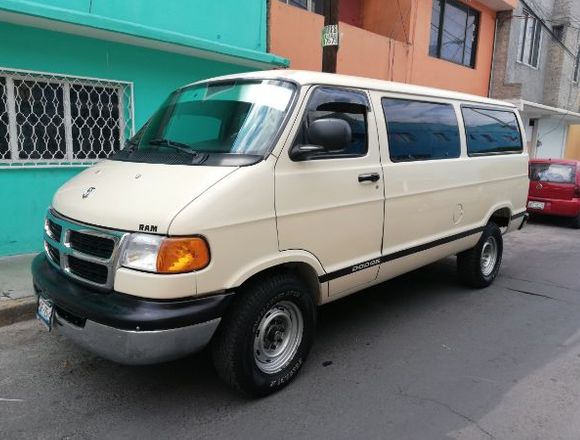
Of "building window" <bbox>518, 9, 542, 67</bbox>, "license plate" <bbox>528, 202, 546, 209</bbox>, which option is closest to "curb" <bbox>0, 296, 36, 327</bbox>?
"license plate" <bbox>528, 202, 546, 209</bbox>

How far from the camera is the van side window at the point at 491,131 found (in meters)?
4.89

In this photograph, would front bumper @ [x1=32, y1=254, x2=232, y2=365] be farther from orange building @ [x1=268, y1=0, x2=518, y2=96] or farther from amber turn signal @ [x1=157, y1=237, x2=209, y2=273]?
orange building @ [x1=268, y1=0, x2=518, y2=96]

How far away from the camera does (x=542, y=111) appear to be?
670 inches

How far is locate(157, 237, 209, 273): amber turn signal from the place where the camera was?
2.52m

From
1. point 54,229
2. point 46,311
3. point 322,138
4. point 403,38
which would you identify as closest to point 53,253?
point 54,229

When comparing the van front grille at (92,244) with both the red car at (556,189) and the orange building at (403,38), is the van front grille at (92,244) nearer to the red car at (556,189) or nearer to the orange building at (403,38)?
the orange building at (403,38)

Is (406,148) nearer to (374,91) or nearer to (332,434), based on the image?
(374,91)

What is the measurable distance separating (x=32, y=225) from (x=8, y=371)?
286 centimetres

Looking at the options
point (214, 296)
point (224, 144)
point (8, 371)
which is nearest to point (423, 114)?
point (224, 144)

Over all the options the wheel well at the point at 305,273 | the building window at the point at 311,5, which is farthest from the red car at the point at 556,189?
the wheel well at the point at 305,273

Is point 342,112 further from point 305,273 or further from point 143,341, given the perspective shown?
point 143,341

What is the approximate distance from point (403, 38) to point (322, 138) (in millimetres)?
9666

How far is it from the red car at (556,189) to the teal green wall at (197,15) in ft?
21.2

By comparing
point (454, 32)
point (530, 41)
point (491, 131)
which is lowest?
point (491, 131)
